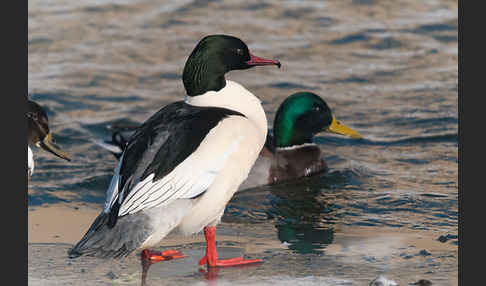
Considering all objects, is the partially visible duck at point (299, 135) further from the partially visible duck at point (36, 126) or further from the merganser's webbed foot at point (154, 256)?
the merganser's webbed foot at point (154, 256)

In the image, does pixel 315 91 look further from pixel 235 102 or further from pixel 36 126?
pixel 235 102

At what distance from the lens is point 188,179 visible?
553 centimetres

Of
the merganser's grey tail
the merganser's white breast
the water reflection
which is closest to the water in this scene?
the water reflection

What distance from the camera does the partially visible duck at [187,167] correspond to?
5.43m

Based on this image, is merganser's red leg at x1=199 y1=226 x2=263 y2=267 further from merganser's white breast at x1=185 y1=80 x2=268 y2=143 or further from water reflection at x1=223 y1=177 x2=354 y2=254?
merganser's white breast at x1=185 y1=80 x2=268 y2=143

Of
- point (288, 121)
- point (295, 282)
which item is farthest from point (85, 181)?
point (295, 282)

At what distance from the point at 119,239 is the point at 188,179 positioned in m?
0.54

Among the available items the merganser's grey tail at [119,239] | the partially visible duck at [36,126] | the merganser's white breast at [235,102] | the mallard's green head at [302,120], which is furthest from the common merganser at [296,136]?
the merganser's grey tail at [119,239]

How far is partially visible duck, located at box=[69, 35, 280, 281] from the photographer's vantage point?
214 inches

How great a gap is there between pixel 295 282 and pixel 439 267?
0.94 meters

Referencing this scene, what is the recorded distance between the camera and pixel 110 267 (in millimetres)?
5773

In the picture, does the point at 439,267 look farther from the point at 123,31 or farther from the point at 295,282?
the point at 123,31

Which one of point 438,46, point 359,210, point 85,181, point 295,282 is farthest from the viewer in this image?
point 438,46

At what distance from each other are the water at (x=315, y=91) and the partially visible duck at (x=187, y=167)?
43cm
